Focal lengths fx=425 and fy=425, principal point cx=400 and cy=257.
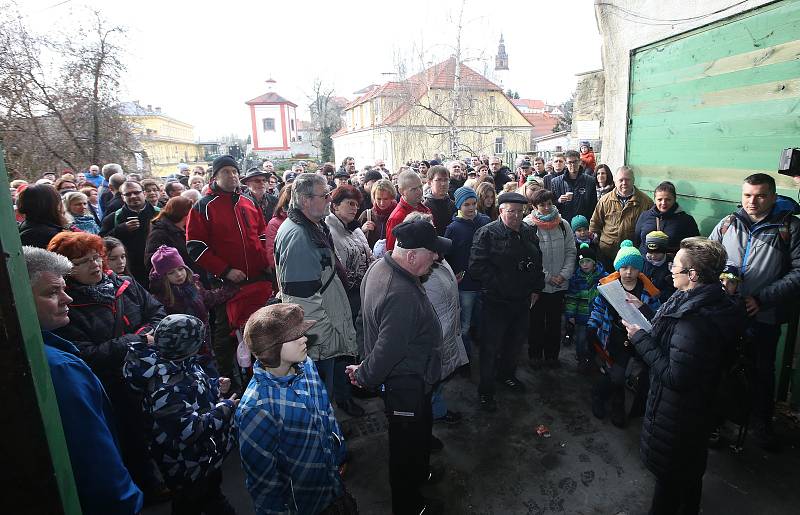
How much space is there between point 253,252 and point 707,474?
4.46m

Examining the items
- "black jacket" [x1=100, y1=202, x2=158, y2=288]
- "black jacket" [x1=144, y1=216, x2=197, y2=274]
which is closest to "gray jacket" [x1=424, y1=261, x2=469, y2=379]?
"black jacket" [x1=144, y1=216, x2=197, y2=274]

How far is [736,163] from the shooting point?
4.48 meters

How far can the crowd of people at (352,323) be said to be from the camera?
7.29 feet

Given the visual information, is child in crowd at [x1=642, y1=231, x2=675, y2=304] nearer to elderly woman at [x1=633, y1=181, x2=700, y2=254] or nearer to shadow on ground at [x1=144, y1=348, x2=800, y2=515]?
elderly woman at [x1=633, y1=181, x2=700, y2=254]

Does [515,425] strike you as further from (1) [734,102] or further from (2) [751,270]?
(1) [734,102]

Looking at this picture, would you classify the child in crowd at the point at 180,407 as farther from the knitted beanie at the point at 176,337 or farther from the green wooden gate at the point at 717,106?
the green wooden gate at the point at 717,106

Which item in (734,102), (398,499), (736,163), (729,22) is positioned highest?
(729,22)

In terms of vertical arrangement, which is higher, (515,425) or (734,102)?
(734,102)

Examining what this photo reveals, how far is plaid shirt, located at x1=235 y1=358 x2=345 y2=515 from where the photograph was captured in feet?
7.04

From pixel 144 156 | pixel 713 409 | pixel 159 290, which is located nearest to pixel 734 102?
pixel 713 409

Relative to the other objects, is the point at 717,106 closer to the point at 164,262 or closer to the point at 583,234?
the point at 583,234

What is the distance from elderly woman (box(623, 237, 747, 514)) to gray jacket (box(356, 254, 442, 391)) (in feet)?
4.25

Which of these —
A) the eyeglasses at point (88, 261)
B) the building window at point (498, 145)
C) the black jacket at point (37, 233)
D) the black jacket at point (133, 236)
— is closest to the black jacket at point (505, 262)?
the eyeglasses at point (88, 261)

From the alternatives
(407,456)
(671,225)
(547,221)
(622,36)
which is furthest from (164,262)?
(622,36)
